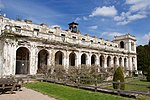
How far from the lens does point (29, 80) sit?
20.9 metres

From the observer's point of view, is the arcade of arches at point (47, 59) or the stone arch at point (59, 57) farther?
the stone arch at point (59, 57)

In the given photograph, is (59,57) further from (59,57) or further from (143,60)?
(143,60)

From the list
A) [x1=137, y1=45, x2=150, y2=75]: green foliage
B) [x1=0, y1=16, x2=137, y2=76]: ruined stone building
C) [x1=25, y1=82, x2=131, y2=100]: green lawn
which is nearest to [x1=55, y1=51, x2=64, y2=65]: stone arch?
[x1=0, y1=16, x2=137, y2=76]: ruined stone building

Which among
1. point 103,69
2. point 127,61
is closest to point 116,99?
point 103,69

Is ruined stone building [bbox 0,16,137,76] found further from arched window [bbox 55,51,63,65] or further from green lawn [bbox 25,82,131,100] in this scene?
green lawn [bbox 25,82,131,100]

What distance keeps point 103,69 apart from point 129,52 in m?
18.4

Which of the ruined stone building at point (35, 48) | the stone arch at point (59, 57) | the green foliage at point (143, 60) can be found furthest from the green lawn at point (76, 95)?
the green foliage at point (143, 60)

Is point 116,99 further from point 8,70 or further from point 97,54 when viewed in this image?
point 97,54

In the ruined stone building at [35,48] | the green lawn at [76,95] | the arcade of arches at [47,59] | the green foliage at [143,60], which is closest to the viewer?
the green lawn at [76,95]

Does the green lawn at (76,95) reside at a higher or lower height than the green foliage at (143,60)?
lower

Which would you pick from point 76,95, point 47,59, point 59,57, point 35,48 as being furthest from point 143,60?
point 76,95

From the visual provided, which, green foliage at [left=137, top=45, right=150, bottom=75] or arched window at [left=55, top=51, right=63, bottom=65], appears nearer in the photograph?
arched window at [left=55, top=51, right=63, bottom=65]

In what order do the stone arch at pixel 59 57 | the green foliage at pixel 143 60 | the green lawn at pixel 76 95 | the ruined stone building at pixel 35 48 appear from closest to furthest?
1. the green lawn at pixel 76 95
2. the ruined stone building at pixel 35 48
3. the stone arch at pixel 59 57
4. the green foliage at pixel 143 60

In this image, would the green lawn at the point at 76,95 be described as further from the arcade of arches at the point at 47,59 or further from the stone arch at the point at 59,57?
the stone arch at the point at 59,57
